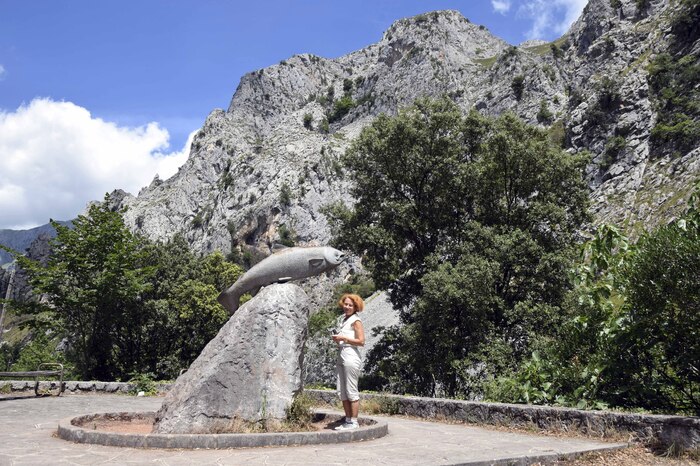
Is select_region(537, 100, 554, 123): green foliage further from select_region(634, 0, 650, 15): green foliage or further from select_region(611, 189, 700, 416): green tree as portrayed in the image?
select_region(611, 189, 700, 416): green tree

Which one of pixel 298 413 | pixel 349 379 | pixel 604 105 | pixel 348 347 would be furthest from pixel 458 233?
pixel 604 105

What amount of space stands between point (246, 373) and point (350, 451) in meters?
2.28

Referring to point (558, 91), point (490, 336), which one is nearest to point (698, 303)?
point (490, 336)

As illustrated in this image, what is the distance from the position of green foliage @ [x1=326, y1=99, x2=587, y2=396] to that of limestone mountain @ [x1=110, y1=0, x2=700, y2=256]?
1192 cm

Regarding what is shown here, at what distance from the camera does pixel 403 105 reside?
94.6 meters

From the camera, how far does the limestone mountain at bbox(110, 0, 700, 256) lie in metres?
53.3

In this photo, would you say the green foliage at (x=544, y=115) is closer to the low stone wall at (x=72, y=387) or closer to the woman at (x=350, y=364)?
the low stone wall at (x=72, y=387)

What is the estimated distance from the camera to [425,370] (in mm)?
17375

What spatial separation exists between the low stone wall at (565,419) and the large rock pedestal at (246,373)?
314cm

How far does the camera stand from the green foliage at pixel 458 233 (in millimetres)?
16312

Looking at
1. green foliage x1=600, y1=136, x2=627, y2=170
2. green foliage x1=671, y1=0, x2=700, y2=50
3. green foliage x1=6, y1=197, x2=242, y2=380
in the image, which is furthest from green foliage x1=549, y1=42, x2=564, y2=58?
green foliage x1=6, y1=197, x2=242, y2=380

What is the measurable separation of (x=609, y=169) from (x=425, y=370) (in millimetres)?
44892

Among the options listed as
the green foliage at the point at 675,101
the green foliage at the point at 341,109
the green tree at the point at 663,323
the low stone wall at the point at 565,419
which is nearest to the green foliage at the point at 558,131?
the green foliage at the point at 675,101

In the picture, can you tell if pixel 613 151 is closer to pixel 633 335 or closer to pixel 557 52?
pixel 557 52
